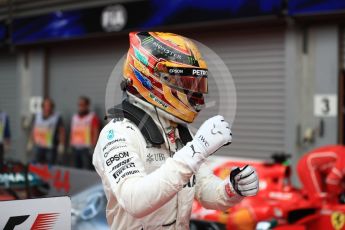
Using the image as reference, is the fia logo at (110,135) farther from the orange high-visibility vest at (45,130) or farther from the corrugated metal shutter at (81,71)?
the orange high-visibility vest at (45,130)

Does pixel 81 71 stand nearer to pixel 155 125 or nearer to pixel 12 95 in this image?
pixel 12 95

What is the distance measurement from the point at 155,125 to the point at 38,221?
644 millimetres

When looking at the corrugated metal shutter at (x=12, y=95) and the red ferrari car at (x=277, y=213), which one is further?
the corrugated metal shutter at (x=12, y=95)

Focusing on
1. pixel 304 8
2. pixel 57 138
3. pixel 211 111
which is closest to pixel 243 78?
pixel 304 8

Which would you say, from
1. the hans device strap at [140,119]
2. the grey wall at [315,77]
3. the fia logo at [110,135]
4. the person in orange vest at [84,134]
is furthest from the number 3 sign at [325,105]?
the fia logo at [110,135]

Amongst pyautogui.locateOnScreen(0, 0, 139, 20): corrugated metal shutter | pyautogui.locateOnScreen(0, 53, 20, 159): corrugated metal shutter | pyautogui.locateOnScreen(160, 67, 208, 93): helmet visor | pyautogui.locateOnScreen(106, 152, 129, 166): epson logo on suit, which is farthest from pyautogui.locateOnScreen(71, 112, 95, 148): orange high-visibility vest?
pyautogui.locateOnScreen(106, 152, 129, 166): epson logo on suit

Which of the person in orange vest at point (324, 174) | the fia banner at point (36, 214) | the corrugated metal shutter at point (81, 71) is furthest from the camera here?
the corrugated metal shutter at point (81, 71)

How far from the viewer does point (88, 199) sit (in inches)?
200

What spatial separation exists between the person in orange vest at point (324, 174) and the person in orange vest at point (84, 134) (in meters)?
5.61

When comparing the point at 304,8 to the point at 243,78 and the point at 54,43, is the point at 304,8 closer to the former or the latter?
the point at 243,78

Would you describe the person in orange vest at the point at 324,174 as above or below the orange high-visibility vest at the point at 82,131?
above

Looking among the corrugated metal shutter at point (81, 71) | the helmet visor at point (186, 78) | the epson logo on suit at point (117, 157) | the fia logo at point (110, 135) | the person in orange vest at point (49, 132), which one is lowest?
the person in orange vest at point (49, 132)

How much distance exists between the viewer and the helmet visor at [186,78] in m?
2.41

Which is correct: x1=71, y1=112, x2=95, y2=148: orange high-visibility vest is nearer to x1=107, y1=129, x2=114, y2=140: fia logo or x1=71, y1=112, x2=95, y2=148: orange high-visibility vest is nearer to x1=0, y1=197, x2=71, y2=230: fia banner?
x1=0, y1=197, x2=71, y2=230: fia banner
